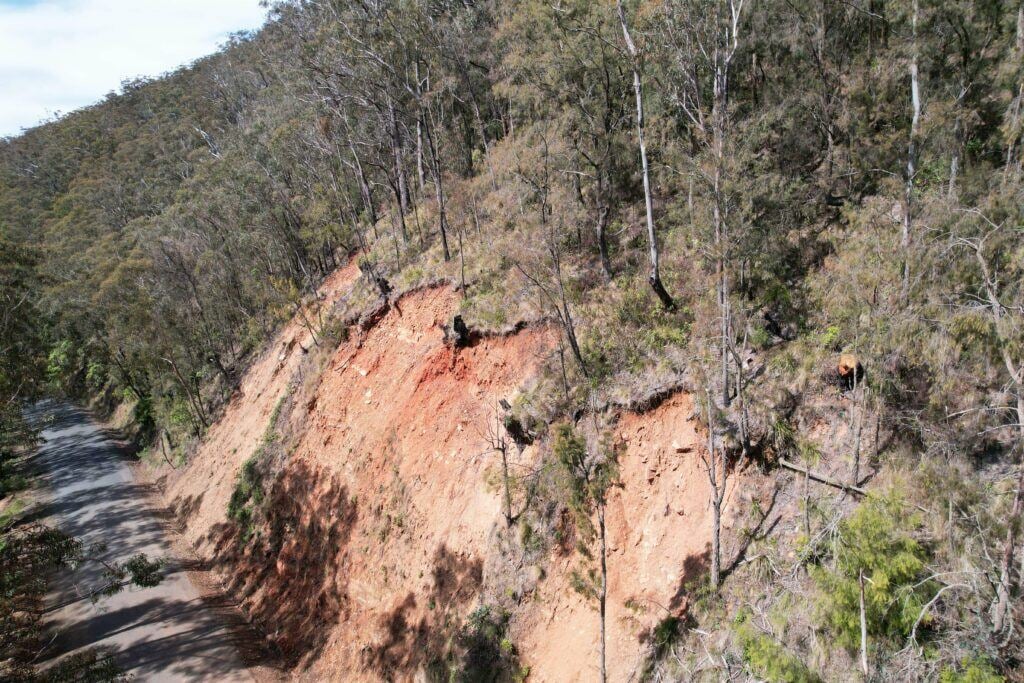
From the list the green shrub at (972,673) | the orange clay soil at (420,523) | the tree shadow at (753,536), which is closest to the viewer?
the green shrub at (972,673)

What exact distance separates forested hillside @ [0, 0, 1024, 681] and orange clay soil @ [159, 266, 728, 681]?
0.72 m

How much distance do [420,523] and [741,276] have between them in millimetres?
12761

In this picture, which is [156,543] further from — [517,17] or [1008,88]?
[1008,88]

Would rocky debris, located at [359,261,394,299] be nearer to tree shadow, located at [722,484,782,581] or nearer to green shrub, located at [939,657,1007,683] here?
tree shadow, located at [722,484,782,581]

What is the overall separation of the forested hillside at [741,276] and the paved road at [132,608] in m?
5.14

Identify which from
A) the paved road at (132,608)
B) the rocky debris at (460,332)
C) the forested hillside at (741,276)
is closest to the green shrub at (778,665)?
the forested hillside at (741,276)

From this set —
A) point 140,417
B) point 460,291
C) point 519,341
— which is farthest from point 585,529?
point 140,417

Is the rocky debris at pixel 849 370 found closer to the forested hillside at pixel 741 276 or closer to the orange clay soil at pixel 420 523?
the forested hillside at pixel 741 276

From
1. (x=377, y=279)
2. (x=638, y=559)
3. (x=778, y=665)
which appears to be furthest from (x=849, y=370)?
(x=377, y=279)

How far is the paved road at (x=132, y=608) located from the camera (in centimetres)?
1966

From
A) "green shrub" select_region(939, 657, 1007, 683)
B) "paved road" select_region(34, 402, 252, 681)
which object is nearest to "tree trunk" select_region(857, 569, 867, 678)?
"green shrub" select_region(939, 657, 1007, 683)

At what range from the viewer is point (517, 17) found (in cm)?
2275

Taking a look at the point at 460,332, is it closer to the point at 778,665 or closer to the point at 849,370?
the point at 849,370

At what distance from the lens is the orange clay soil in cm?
1380
